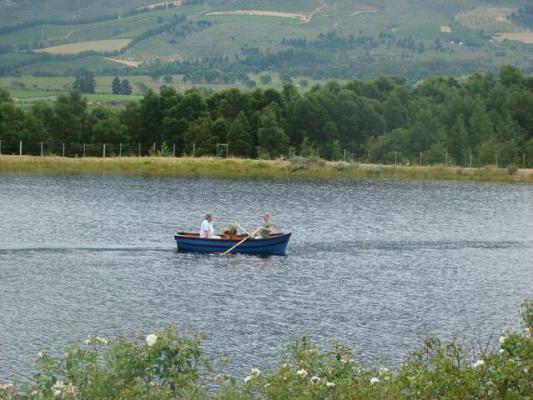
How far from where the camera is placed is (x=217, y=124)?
398 ft

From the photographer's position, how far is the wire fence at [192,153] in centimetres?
11556

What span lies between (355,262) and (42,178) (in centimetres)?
5058

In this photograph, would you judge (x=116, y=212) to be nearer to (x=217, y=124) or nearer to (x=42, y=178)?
(x=42, y=178)

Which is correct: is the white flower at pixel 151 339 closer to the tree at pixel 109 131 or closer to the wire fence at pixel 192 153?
the wire fence at pixel 192 153

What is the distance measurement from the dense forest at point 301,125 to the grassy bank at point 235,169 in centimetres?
599

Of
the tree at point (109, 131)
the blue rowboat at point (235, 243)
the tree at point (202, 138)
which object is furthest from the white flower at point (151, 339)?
the tree at point (109, 131)

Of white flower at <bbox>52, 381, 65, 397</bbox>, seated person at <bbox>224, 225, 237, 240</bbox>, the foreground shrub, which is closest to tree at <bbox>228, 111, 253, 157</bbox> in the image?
seated person at <bbox>224, 225, 237, 240</bbox>

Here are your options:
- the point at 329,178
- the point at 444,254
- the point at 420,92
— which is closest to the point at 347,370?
the point at 444,254

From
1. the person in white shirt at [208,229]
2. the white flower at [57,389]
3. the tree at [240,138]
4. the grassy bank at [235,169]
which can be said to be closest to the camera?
the white flower at [57,389]

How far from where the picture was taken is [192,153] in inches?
4700

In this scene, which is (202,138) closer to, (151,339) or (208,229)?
(208,229)

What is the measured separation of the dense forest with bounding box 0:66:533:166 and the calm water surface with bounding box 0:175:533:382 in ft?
77.7

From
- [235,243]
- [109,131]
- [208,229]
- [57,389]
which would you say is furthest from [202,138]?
[57,389]

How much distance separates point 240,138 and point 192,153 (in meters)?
5.52
